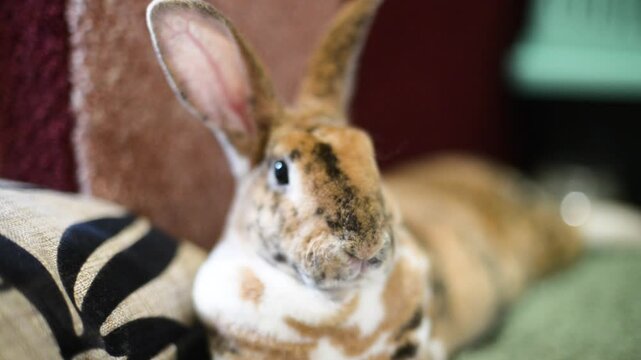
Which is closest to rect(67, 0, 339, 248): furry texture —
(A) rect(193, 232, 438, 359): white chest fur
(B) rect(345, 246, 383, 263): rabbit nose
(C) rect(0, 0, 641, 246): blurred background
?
(C) rect(0, 0, 641, 246): blurred background

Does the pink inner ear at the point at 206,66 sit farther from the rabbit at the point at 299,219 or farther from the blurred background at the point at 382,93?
the blurred background at the point at 382,93

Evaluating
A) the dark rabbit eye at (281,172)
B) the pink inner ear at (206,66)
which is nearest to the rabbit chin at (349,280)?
the dark rabbit eye at (281,172)

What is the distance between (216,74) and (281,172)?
0.16m

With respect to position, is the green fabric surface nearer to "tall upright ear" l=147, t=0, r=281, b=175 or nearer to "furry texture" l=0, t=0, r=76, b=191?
"tall upright ear" l=147, t=0, r=281, b=175

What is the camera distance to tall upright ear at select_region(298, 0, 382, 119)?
0.78 meters

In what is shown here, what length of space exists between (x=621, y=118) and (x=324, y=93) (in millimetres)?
1327

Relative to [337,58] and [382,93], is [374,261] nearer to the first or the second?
[337,58]

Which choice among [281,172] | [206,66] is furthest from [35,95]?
[281,172]

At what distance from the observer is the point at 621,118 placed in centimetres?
177

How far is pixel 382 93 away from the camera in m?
1.42

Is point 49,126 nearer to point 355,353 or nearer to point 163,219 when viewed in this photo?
point 163,219

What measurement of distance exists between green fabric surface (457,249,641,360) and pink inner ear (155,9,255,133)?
1.65ft

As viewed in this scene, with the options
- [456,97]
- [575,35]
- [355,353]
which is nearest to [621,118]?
[575,35]

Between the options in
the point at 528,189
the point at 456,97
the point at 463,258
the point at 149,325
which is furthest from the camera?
the point at 456,97
